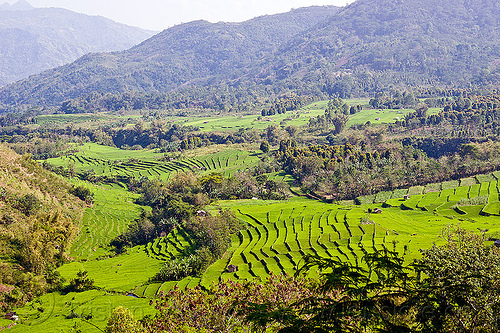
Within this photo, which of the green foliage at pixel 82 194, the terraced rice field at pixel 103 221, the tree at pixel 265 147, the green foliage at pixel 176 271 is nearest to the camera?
the green foliage at pixel 176 271

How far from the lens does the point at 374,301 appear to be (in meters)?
11.5

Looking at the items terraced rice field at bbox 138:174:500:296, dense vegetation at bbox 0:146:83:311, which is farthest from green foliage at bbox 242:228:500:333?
dense vegetation at bbox 0:146:83:311

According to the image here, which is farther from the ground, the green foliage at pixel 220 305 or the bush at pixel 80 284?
the green foliage at pixel 220 305

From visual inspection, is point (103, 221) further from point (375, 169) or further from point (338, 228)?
point (375, 169)

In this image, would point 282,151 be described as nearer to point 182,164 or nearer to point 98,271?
point 182,164

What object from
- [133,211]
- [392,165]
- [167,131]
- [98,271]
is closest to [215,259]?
[98,271]

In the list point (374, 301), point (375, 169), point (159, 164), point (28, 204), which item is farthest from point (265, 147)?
point (374, 301)

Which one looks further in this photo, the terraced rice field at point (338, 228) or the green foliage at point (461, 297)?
the terraced rice field at point (338, 228)

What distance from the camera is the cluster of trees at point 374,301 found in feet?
36.9

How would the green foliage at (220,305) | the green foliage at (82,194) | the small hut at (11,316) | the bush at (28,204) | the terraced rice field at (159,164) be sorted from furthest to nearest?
the terraced rice field at (159,164) → the green foliage at (82,194) → the bush at (28,204) → the small hut at (11,316) → the green foliage at (220,305)

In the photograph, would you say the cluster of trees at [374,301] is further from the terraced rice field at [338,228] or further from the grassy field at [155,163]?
the grassy field at [155,163]

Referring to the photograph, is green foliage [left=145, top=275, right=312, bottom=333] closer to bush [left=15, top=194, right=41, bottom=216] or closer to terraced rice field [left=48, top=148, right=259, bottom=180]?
bush [left=15, top=194, right=41, bottom=216]

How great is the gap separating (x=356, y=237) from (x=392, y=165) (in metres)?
52.7

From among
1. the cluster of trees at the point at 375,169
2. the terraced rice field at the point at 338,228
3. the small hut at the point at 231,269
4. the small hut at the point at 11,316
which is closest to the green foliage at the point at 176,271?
the terraced rice field at the point at 338,228
